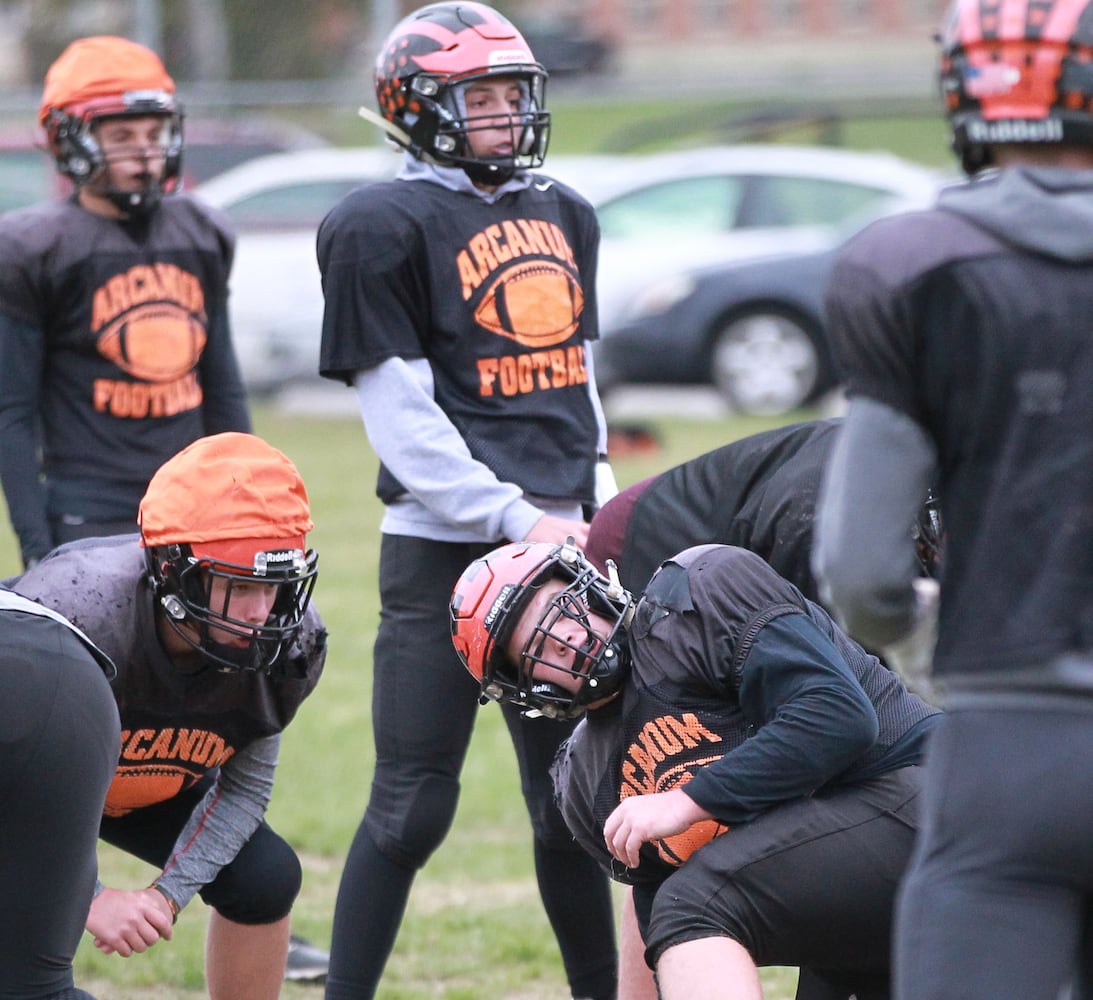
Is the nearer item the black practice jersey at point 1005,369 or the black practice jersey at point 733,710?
the black practice jersey at point 1005,369

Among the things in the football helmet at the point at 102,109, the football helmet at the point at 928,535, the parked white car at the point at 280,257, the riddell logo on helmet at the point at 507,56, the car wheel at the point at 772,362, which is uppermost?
the riddell logo on helmet at the point at 507,56

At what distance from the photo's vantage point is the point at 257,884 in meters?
3.49

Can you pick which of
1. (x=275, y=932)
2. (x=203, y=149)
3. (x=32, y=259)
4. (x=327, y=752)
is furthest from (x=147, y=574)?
(x=203, y=149)

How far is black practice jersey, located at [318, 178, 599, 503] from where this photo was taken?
373 centimetres

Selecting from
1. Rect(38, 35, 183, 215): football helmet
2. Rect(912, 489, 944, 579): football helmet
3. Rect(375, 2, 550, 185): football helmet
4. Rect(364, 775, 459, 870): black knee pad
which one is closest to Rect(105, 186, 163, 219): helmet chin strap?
Rect(38, 35, 183, 215): football helmet

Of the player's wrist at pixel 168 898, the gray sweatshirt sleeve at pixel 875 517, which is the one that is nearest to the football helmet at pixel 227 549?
the player's wrist at pixel 168 898

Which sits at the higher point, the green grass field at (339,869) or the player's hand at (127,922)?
the player's hand at (127,922)

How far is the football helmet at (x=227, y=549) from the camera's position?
3.17m

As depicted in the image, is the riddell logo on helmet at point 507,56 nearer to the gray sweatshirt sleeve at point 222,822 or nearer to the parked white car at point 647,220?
the gray sweatshirt sleeve at point 222,822

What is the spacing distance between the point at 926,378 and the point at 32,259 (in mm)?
2962

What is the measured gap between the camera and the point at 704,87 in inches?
701

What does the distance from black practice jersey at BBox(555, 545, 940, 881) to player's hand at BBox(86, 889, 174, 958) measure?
78 centimetres

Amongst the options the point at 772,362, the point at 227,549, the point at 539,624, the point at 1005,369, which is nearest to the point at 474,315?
the point at 227,549

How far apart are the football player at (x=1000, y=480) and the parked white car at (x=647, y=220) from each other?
10641 mm
